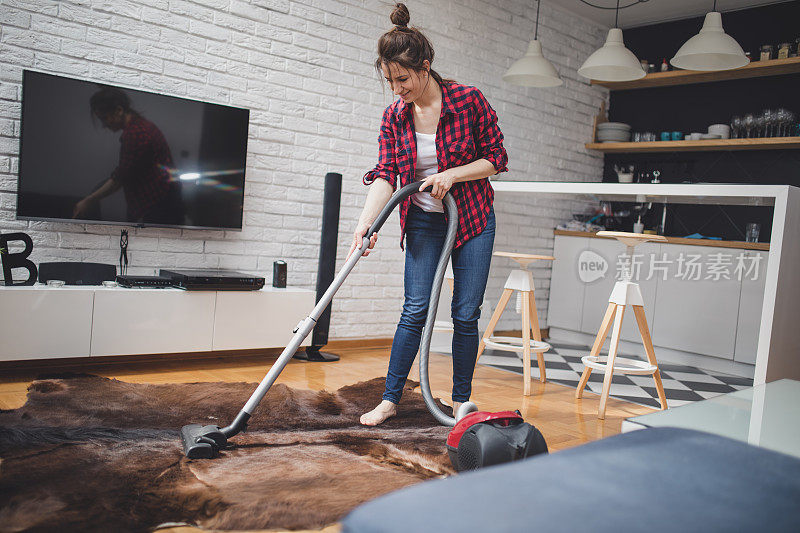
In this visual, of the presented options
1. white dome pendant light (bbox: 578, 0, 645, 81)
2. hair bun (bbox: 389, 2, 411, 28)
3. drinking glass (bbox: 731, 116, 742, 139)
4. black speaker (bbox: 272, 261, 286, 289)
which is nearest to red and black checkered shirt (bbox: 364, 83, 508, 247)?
hair bun (bbox: 389, 2, 411, 28)

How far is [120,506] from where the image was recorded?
1387 mm

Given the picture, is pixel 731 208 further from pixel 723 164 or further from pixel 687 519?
pixel 687 519

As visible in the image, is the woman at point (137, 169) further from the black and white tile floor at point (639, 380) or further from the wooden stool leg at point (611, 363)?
the wooden stool leg at point (611, 363)

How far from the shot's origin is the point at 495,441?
1.49 metres

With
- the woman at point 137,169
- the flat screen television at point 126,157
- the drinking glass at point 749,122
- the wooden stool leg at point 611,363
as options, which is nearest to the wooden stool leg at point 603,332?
the wooden stool leg at point 611,363

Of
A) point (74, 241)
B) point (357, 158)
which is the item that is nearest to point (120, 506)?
point (74, 241)

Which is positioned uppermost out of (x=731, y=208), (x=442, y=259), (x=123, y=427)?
(x=731, y=208)

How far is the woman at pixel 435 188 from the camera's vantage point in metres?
2.12

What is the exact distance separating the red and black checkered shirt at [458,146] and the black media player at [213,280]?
1.13 metres

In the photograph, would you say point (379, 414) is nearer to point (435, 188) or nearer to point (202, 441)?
point (202, 441)

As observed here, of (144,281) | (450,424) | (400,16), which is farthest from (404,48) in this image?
(144,281)

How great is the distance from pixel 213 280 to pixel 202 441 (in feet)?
4.58

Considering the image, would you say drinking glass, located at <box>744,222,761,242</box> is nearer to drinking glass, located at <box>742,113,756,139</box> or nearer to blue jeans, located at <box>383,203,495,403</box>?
drinking glass, located at <box>742,113,756,139</box>

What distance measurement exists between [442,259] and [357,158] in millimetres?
1965
